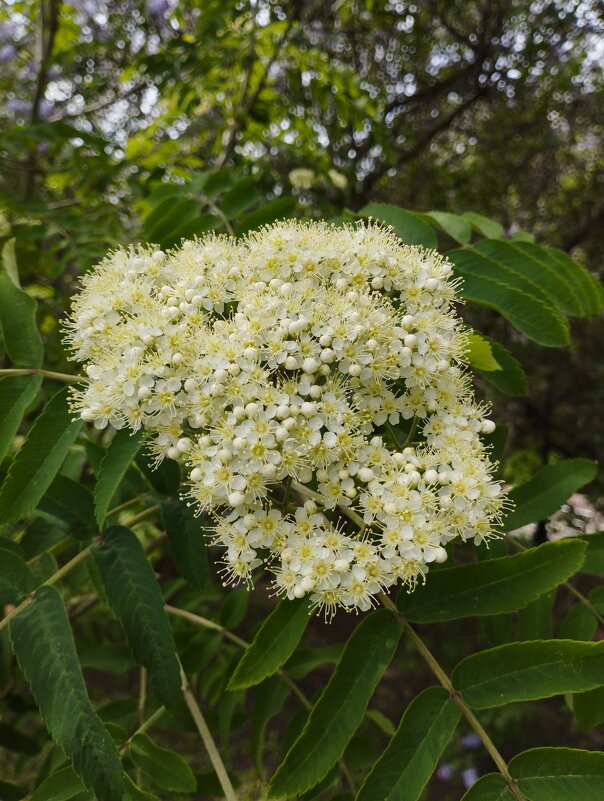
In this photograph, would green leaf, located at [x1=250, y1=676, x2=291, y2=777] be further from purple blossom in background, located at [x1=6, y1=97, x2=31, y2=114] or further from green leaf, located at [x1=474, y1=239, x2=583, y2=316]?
purple blossom in background, located at [x1=6, y1=97, x2=31, y2=114]

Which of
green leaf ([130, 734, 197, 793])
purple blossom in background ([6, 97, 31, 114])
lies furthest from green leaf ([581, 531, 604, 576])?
purple blossom in background ([6, 97, 31, 114])

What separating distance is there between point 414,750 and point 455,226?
5.59 feet

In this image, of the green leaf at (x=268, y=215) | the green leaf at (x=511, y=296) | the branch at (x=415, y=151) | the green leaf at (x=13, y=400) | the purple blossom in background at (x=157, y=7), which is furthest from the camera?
the branch at (x=415, y=151)

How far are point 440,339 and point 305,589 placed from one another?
0.75m

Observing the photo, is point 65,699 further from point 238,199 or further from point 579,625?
point 238,199

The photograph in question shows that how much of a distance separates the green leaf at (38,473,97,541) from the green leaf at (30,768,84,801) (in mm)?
595

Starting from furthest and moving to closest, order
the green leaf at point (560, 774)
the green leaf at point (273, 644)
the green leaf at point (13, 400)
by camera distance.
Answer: the green leaf at point (13, 400) < the green leaf at point (273, 644) < the green leaf at point (560, 774)

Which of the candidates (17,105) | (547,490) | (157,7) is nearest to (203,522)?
(547,490)

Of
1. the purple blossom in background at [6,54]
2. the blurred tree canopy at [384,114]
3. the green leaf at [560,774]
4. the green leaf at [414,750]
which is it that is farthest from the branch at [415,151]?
the green leaf at [560,774]

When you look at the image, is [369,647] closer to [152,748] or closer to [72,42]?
[152,748]

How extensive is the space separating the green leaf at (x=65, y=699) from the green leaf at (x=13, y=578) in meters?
0.09

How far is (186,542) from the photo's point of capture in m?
1.82

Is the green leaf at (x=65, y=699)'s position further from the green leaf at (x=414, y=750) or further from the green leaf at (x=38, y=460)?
the green leaf at (x=414, y=750)

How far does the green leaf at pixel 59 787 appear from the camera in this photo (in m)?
1.42
